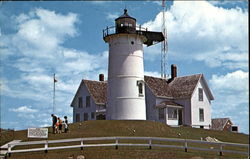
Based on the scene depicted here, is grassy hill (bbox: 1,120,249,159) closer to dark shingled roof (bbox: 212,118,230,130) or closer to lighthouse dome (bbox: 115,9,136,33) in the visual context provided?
lighthouse dome (bbox: 115,9,136,33)

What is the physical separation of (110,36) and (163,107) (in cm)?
1104

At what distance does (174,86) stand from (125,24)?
13286mm

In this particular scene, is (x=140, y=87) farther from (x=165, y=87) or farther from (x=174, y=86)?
(x=174, y=86)

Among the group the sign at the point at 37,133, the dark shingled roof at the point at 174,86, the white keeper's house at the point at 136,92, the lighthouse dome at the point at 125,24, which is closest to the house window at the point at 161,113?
the white keeper's house at the point at 136,92

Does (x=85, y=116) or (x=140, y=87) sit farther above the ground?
(x=140, y=87)

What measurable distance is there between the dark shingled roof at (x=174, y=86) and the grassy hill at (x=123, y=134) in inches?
336

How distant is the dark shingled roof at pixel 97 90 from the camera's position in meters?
48.5

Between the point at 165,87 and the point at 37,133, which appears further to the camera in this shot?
the point at 165,87

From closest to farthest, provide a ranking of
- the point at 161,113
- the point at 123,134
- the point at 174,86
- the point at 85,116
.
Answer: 1. the point at 123,134
2. the point at 161,113
3. the point at 174,86
4. the point at 85,116

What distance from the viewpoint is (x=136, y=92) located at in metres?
38.8

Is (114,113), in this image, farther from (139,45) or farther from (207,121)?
(207,121)

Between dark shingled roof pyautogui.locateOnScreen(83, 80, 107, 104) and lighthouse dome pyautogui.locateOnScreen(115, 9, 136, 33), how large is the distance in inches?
492

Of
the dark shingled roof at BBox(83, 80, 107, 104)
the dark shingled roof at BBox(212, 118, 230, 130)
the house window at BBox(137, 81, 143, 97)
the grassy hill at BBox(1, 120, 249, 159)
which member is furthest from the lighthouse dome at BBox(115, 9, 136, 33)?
the dark shingled roof at BBox(212, 118, 230, 130)

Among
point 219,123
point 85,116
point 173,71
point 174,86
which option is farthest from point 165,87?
point 219,123
